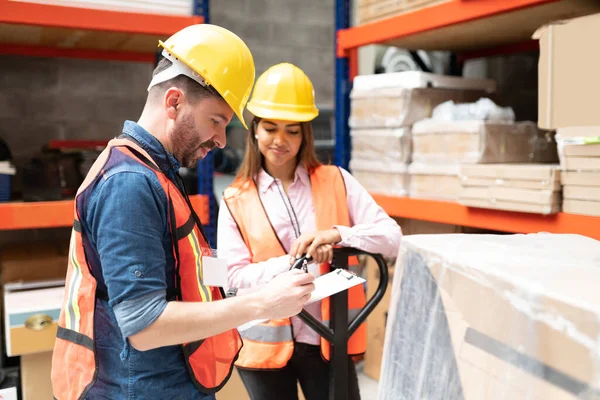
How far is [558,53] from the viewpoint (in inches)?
75.0

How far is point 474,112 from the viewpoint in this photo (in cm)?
261

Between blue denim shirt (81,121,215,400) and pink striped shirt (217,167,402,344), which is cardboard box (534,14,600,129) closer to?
pink striped shirt (217,167,402,344)

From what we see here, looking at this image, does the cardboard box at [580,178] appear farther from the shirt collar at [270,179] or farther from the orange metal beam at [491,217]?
the shirt collar at [270,179]

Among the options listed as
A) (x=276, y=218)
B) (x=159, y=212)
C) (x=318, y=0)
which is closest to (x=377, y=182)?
(x=276, y=218)

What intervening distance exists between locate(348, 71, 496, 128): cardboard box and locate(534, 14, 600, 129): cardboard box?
870 mm

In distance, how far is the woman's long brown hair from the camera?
2.05 meters

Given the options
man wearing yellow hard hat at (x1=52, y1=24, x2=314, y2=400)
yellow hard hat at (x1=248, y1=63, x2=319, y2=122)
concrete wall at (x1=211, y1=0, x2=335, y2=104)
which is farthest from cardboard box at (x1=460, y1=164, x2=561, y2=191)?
concrete wall at (x1=211, y1=0, x2=335, y2=104)

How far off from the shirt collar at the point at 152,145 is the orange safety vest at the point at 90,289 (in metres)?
0.02

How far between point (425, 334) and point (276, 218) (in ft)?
2.90

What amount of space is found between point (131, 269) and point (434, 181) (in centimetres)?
195

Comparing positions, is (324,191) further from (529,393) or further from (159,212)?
(529,393)

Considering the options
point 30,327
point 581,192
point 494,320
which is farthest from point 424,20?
point 30,327

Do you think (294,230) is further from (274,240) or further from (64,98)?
(64,98)

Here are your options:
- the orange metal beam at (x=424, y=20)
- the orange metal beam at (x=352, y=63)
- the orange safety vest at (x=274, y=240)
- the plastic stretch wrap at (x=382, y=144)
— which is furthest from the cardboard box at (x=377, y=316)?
the orange safety vest at (x=274, y=240)
